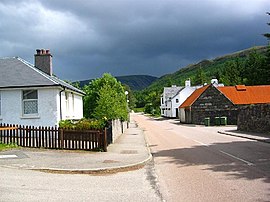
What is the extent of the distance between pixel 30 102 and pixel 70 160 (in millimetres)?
9530

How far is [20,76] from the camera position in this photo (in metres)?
23.5

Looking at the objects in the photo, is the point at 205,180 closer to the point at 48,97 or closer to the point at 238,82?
the point at 48,97

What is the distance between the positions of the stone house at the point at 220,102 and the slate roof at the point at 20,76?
119 ft

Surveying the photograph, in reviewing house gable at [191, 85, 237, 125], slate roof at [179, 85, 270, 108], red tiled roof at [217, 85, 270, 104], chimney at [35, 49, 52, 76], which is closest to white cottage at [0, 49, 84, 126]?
chimney at [35, 49, 52, 76]

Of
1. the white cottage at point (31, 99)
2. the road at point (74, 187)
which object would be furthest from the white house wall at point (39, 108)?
the road at point (74, 187)

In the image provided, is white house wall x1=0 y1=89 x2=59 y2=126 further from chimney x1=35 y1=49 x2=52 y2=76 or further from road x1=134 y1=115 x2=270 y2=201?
road x1=134 y1=115 x2=270 y2=201

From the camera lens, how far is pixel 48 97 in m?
22.5

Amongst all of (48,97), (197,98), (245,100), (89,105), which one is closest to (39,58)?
(48,97)

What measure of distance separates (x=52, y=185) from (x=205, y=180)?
4.32m

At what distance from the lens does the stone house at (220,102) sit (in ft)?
182

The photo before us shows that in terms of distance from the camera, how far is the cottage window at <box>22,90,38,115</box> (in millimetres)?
22750

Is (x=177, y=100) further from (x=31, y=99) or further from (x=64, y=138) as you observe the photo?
(x=64, y=138)

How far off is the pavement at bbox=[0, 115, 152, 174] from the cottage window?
608 centimetres

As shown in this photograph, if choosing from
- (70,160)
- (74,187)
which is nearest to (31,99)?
(70,160)
